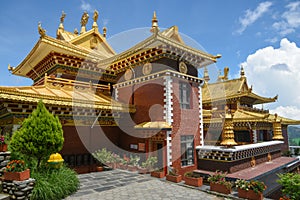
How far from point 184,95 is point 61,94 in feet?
24.5

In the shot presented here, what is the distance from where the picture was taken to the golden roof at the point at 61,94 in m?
9.48

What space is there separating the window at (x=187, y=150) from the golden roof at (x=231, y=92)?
34.4ft

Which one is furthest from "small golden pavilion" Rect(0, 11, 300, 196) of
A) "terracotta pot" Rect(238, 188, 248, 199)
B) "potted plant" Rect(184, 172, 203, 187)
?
"terracotta pot" Rect(238, 188, 248, 199)

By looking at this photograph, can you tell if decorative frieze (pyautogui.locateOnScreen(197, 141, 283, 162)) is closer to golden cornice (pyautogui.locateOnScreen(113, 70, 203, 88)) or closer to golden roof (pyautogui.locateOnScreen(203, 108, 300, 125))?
golden roof (pyautogui.locateOnScreen(203, 108, 300, 125))

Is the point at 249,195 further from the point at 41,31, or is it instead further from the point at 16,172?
the point at 41,31

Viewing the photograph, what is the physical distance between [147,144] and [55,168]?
5.49 meters

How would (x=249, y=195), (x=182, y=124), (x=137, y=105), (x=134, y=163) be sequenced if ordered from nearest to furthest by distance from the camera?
(x=249, y=195) < (x=134, y=163) < (x=182, y=124) < (x=137, y=105)

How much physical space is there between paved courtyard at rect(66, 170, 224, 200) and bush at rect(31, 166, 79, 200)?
351mm

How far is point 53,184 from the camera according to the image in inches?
313

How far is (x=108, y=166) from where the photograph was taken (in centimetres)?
1334

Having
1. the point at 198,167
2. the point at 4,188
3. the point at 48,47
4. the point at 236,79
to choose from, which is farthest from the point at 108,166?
the point at 236,79

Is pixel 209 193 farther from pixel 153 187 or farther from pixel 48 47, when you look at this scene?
pixel 48 47

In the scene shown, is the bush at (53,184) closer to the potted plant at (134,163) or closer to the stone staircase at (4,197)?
the stone staircase at (4,197)

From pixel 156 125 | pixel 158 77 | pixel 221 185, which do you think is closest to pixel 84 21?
pixel 158 77
